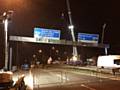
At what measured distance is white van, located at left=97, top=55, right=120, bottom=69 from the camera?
36.8m

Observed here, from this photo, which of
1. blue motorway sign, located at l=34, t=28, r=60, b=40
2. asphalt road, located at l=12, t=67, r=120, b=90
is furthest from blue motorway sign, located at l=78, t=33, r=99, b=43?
asphalt road, located at l=12, t=67, r=120, b=90

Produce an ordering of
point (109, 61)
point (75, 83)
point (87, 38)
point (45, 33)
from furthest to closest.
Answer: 1. point (87, 38)
2. point (45, 33)
3. point (109, 61)
4. point (75, 83)

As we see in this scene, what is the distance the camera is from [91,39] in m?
58.8

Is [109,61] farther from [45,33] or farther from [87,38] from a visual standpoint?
[87,38]

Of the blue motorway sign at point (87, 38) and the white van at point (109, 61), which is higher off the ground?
the blue motorway sign at point (87, 38)

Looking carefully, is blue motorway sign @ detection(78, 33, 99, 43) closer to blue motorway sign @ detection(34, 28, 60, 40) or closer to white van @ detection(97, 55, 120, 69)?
blue motorway sign @ detection(34, 28, 60, 40)

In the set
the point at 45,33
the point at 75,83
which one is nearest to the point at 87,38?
the point at 45,33

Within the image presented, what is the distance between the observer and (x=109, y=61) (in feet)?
125

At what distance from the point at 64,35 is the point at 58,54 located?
24525 mm

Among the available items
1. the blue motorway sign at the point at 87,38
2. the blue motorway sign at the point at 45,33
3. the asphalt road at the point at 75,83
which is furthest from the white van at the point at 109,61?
the blue motorway sign at the point at 87,38

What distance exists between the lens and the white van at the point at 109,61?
36.8 m

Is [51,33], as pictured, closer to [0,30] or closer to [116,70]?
[116,70]

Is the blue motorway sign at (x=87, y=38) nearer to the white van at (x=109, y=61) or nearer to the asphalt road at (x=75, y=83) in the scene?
the white van at (x=109, y=61)

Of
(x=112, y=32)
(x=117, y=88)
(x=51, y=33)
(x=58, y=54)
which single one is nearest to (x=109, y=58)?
(x=51, y=33)
